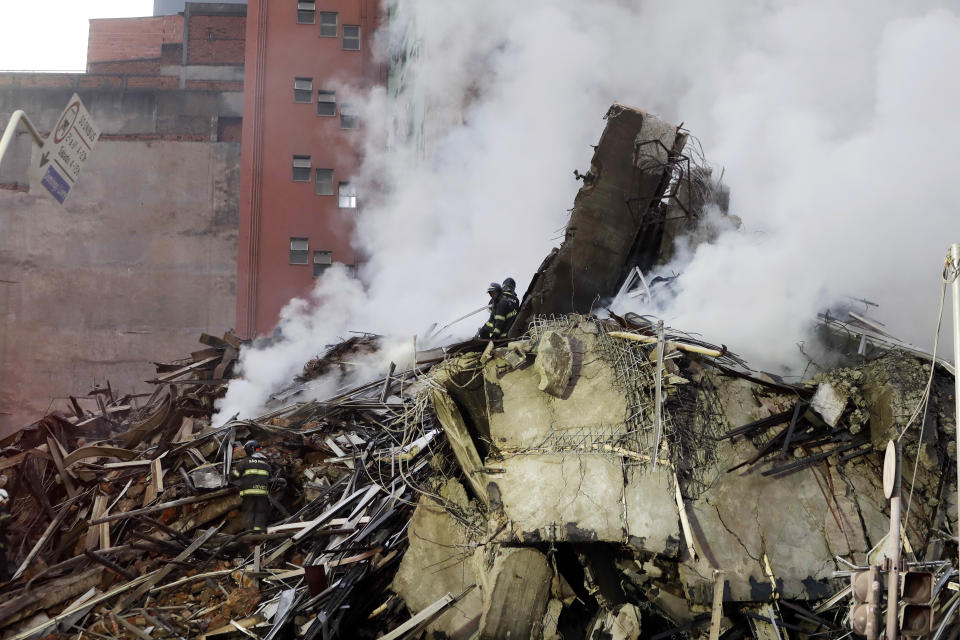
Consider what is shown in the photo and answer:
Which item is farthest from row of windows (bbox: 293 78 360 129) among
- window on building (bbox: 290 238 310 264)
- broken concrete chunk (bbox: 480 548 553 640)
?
broken concrete chunk (bbox: 480 548 553 640)

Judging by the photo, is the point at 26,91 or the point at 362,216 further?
the point at 26,91

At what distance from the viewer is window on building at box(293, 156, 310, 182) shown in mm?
27297

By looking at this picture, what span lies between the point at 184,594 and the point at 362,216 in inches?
762

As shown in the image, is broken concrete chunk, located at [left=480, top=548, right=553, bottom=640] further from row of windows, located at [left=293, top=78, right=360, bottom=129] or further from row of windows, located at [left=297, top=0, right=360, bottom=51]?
row of windows, located at [left=297, top=0, right=360, bottom=51]

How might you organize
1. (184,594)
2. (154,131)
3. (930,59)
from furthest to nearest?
(154,131) → (930,59) → (184,594)

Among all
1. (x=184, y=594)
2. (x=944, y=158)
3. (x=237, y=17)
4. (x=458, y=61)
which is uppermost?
(x=237, y=17)

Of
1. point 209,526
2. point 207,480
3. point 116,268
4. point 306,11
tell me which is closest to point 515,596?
point 209,526

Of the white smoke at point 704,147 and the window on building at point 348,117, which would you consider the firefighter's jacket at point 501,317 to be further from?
the window on building at point 348,117

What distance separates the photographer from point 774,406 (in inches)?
321

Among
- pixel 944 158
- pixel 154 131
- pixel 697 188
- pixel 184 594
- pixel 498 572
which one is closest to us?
pixel 498 572

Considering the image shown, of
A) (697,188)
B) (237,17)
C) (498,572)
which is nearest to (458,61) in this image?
(697,188)

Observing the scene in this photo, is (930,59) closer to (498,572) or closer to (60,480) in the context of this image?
(498,572)

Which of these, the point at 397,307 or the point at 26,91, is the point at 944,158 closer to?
the point at 397,307

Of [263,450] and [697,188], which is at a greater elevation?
[697,188]
